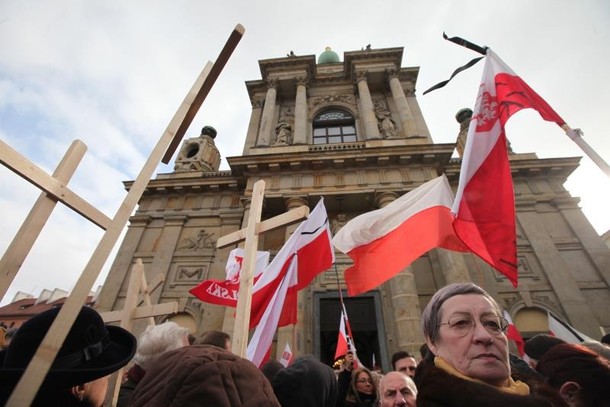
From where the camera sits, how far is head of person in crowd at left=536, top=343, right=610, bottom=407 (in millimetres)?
1828

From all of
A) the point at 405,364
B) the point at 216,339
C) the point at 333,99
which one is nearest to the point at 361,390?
the point at 405,364

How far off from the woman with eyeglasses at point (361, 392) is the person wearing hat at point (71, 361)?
9.79 ft

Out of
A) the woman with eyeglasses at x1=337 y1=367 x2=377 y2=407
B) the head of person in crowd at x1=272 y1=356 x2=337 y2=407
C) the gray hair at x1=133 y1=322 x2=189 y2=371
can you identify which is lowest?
the woman with eyeglasses at x1=337 y1=367 x2=377 y2=407

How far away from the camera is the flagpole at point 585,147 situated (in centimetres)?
257

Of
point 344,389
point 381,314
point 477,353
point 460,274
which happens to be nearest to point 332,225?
point 381,314

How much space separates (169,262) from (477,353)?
11.0m

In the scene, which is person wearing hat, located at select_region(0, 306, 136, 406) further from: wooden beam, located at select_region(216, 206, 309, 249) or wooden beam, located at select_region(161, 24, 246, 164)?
wooden beam, located at select_region(216, 206, 309, 249)

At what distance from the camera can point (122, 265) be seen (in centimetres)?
1073

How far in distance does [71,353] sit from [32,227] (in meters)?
0.67

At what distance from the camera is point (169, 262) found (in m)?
10.7

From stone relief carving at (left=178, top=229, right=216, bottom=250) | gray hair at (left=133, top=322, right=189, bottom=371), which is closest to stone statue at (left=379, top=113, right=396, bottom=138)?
stone relief carving at (left=178, top=229, right=216, bottom=250)

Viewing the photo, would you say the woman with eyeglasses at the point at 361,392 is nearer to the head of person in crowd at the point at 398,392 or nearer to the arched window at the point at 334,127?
the head of person in crowd at the point at 398,392

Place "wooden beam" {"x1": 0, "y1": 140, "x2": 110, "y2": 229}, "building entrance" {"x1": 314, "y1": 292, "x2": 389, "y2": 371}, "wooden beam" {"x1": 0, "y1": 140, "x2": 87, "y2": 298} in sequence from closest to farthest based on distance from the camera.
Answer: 1. "wooden beam" {"x1": 0, "y1": 140, "x2": 87, "y2": 298}
2. "wooden beam" {"x1": 0, "y1": 140, "x2": 110, "y2": 229}
3. "building entrance" {"x1": 314, "y1": 292, "x2": 389, "y2": 371}

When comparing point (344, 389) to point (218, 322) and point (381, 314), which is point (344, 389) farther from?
point (218, 322)
